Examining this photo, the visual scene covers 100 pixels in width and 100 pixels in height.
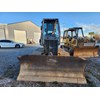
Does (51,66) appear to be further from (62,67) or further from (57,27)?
(57,27)

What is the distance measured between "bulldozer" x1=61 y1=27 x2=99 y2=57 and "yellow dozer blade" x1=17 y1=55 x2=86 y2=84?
12.7ft

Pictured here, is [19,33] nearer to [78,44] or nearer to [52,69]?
[78,44]

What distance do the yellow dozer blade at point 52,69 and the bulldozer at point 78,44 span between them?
12.7 ft

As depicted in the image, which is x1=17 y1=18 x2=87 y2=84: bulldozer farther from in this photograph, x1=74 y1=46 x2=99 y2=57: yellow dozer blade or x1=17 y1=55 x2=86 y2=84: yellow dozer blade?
x1=74 y1=46 x2=99 y2=57: yellow dozer blade

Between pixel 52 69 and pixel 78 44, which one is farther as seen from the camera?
pixel 78 44

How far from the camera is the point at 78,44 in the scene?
30.1 feet

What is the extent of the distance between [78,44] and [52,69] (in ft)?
17.9

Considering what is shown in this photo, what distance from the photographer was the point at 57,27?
6.18 m

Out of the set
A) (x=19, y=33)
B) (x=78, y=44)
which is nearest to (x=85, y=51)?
(x=78, y=44)

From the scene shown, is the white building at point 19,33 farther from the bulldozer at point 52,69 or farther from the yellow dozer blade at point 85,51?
the bulldozer at point 52,69

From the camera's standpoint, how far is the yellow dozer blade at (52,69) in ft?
12.8

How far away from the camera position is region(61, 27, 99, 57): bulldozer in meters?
7.86

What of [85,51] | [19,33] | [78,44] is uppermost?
[19,33]
